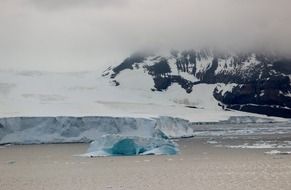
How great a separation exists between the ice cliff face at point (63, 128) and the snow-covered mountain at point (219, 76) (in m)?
68.9

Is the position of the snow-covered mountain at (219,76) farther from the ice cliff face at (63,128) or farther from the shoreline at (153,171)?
the shoreline at (153,171)

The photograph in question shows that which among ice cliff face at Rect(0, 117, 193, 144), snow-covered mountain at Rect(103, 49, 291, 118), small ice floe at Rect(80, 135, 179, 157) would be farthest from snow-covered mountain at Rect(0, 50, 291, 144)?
small ice floe at Rect(80, 135, 179, 157)

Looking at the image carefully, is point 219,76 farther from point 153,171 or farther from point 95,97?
point 153,171

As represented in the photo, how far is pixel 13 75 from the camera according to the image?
8144 centimetres

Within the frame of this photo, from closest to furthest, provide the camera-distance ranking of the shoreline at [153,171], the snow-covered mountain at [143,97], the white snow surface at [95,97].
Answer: the shoreline at [153,171] → the snow-covered mountain at [143,97] → the white snow surface at [95,97]

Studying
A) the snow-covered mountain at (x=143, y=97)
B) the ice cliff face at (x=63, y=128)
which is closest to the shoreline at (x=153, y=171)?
the ice cliff face at (x=63, y=128)

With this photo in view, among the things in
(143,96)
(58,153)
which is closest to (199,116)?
(143,96)

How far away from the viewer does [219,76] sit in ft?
422

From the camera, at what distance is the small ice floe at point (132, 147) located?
108ft

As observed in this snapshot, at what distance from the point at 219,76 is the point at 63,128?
288 ft

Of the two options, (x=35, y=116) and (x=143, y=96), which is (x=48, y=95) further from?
(x=143, y=96)

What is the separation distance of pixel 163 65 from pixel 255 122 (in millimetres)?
37226

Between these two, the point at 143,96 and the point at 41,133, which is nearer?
the point at 41,133

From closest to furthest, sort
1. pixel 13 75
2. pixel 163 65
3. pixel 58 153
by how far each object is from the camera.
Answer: pixel 58 153 → pixel 13 75 → pixel 163 65
